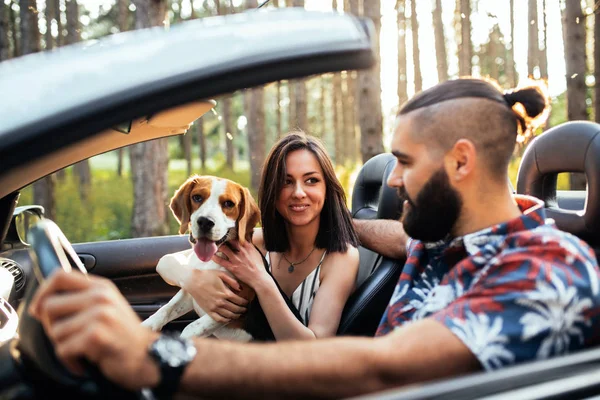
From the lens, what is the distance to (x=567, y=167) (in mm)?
Result: 2688

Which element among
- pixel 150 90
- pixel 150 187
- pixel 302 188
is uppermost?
pixel 150 90

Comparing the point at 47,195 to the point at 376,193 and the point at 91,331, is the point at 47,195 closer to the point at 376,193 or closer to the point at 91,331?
the point at 376,193

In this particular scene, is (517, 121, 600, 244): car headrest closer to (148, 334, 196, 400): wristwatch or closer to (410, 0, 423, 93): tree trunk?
(148, 334, 196, 400): wristwatch

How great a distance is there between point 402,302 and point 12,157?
134 centimetres

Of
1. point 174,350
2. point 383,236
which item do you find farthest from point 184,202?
point 174,350

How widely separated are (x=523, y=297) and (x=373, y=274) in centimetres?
148

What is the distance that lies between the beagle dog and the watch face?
5.52 ft

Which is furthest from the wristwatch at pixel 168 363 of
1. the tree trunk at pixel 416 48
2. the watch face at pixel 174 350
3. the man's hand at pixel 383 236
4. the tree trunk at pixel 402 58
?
the tree trunk at pixel 402 58

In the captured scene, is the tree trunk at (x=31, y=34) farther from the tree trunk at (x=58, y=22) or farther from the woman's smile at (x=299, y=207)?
the woman's smile at (x=299, y=207)

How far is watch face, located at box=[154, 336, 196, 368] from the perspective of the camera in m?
1.19

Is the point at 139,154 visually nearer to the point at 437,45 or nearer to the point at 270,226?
the point at 270,226

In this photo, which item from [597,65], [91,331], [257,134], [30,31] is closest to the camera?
[91,331]

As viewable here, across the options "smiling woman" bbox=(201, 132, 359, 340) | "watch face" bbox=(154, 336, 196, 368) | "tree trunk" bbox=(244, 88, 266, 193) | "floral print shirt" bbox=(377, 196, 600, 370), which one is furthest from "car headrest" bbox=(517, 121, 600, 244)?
"tree trunk" bbox=(244, 88, 266, 193)

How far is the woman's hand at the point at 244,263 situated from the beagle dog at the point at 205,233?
0.04 meters
